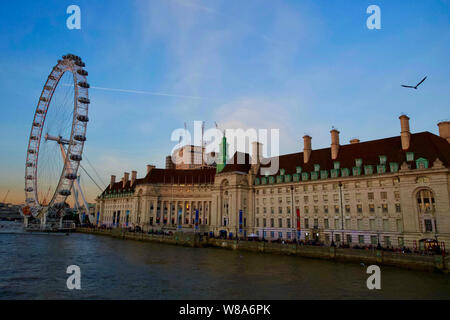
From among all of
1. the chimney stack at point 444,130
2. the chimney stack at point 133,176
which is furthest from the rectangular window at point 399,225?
the chimney stack at point 133,176

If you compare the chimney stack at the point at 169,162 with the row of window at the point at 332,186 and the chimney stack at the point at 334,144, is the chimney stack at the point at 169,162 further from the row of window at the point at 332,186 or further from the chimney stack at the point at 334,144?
the chimney stack at the point at 334,144

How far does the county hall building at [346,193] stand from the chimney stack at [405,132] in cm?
18

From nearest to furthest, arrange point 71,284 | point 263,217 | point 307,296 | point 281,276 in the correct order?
point 307,296 < point 71,284 < point 281,276 < point 263,217

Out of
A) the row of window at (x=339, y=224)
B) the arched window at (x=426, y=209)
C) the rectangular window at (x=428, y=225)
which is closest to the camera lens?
the rectangular window at (x=428, y=225)

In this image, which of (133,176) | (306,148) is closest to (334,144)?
(306,148)

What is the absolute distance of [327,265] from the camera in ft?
154

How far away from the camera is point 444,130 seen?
6456 cm

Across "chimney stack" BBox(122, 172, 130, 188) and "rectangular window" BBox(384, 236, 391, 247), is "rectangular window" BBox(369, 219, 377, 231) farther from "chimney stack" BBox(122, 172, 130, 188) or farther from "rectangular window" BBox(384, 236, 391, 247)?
"chimney stack" BBox(122, 172, 130, 188)

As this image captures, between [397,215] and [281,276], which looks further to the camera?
[397,215]

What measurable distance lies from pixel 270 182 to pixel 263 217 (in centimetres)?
957

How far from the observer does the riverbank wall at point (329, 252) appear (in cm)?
4161

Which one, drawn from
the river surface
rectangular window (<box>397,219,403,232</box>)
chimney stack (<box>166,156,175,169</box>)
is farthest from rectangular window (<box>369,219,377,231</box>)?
chimney stack (<box>166,156,175,169</box>)
